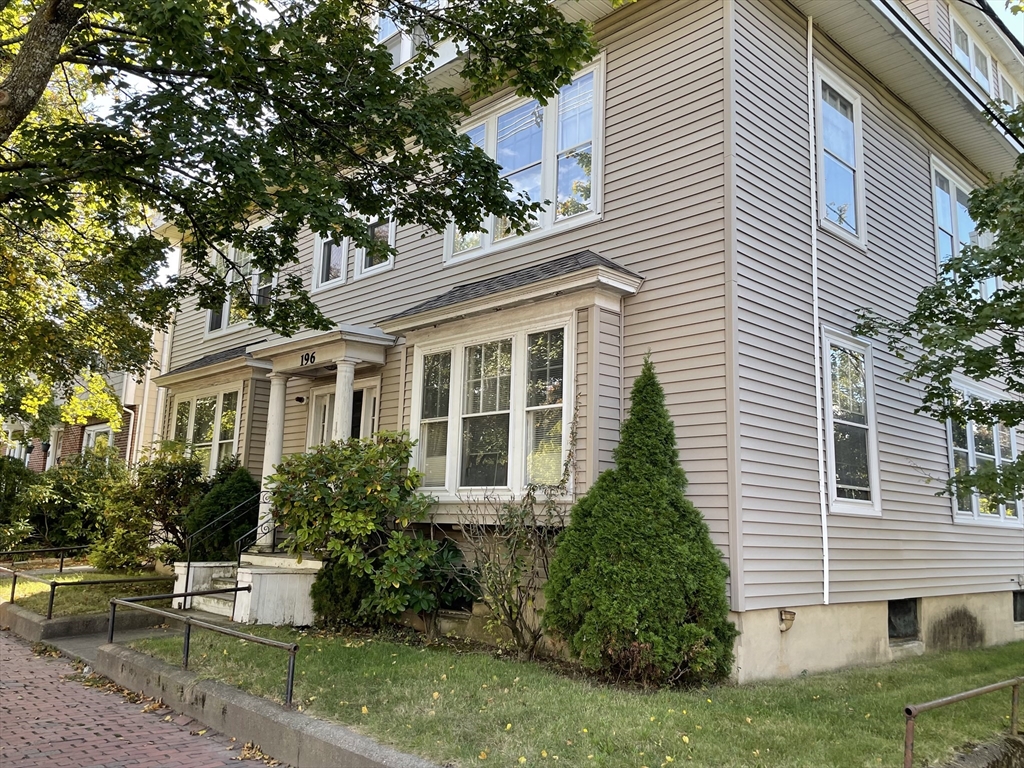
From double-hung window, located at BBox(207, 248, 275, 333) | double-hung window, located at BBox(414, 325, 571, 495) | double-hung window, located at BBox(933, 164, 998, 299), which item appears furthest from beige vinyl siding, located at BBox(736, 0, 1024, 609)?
double-hung window, located at BBox(207, 248, 275, 333)

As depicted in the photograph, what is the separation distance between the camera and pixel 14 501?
17047 mm

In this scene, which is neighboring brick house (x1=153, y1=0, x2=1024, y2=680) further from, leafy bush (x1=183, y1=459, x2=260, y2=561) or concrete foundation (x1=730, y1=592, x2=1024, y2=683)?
leafy bush (x1=183, y1=459, x2=260, y2=561)

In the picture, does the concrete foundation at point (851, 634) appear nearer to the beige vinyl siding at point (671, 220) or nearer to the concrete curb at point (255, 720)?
the beige vinyl siding at point (671, 220)

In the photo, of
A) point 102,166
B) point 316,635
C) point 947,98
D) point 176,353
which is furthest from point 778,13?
point 176,353

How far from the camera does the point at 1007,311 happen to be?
832cm

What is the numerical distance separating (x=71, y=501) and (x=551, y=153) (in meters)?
14.7

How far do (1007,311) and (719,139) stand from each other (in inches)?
141

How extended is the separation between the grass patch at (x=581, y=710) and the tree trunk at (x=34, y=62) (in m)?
5.02

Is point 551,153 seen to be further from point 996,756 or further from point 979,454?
point 979,454

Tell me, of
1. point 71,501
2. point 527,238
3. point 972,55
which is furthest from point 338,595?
point 972,55

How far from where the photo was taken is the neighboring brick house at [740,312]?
8.09m

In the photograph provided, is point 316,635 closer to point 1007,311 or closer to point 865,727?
point 865,727

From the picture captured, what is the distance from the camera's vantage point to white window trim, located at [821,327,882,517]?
349 inches

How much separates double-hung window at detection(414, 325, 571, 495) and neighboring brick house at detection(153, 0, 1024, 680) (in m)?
0.03
